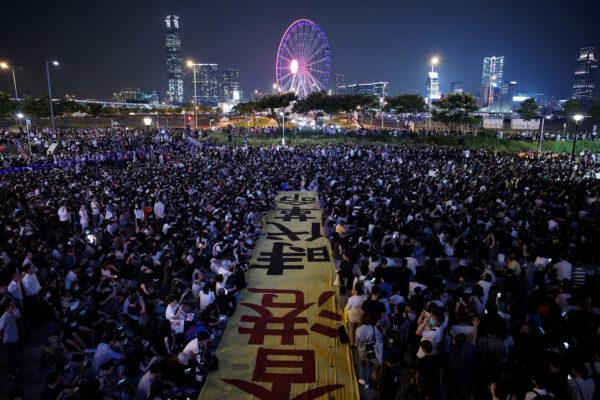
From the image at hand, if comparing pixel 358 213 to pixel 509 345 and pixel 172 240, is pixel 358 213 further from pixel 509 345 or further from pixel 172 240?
pixel 509 345

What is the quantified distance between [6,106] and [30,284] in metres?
51.1

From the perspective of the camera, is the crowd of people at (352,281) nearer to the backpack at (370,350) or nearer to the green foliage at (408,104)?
the backpack at (370,350)

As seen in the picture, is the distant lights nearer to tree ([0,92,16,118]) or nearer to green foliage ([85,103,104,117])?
tree ([0,92,16,118])

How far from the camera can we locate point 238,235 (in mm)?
10312

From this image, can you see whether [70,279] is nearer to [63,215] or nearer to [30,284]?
[30,284]

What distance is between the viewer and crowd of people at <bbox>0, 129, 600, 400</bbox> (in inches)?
203

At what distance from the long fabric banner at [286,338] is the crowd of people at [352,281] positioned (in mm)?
338

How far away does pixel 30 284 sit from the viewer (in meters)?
7.00

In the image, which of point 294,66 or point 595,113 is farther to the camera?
point 294,66

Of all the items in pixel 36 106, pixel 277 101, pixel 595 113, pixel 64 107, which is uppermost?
pixel 277 101

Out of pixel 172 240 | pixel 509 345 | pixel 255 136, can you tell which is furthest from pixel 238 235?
pixel 255 136

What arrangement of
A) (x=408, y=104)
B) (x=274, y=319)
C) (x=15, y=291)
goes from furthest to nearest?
1. (x=408, y=104)
2. (x=274, y=319)
3. (x=15, y=291)

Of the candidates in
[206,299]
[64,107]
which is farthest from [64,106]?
[206,299]

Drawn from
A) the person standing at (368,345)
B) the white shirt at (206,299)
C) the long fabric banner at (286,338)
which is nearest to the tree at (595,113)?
the long fabric banner at (286,338)
